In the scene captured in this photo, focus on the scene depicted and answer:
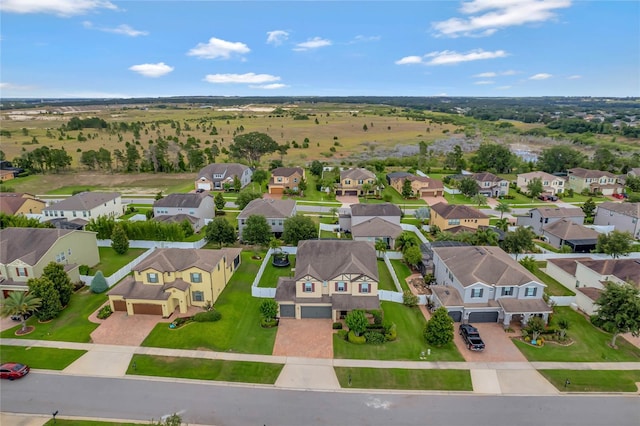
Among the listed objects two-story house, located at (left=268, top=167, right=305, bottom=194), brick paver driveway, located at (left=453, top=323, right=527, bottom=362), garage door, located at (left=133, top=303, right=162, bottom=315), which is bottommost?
brick paver driveway, located at (left=453, top=323, right=527, bottom=362)

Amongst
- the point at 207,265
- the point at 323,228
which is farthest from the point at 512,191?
the point at 207,265

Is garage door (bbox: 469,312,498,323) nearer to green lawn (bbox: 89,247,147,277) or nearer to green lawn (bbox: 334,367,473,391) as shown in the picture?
green lawn (bbox: 334,367,473,391)

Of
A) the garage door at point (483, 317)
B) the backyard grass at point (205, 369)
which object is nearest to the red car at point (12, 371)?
the backyard grass at point (205, 369)

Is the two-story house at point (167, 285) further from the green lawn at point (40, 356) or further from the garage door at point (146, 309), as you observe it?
the green lawn at point (40, 356)

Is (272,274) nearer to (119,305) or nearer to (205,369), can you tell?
(119,305)

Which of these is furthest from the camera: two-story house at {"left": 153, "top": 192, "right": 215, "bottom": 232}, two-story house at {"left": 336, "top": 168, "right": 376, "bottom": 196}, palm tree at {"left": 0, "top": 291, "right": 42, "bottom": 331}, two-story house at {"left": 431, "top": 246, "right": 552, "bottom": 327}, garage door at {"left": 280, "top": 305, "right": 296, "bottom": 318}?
two-story house at {"left": 336, "top": 168, "right": 376, "bottom": 196}

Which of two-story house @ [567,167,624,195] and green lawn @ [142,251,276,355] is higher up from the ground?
two-story house @ [567,167,624,195]

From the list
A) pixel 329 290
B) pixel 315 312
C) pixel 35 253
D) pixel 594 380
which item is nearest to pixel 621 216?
pixel 594 380

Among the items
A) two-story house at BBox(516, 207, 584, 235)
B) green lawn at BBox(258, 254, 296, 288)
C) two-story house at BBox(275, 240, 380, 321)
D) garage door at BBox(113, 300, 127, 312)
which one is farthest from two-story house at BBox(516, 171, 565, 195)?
garage door at BBox(113, 300, 127, 312)
